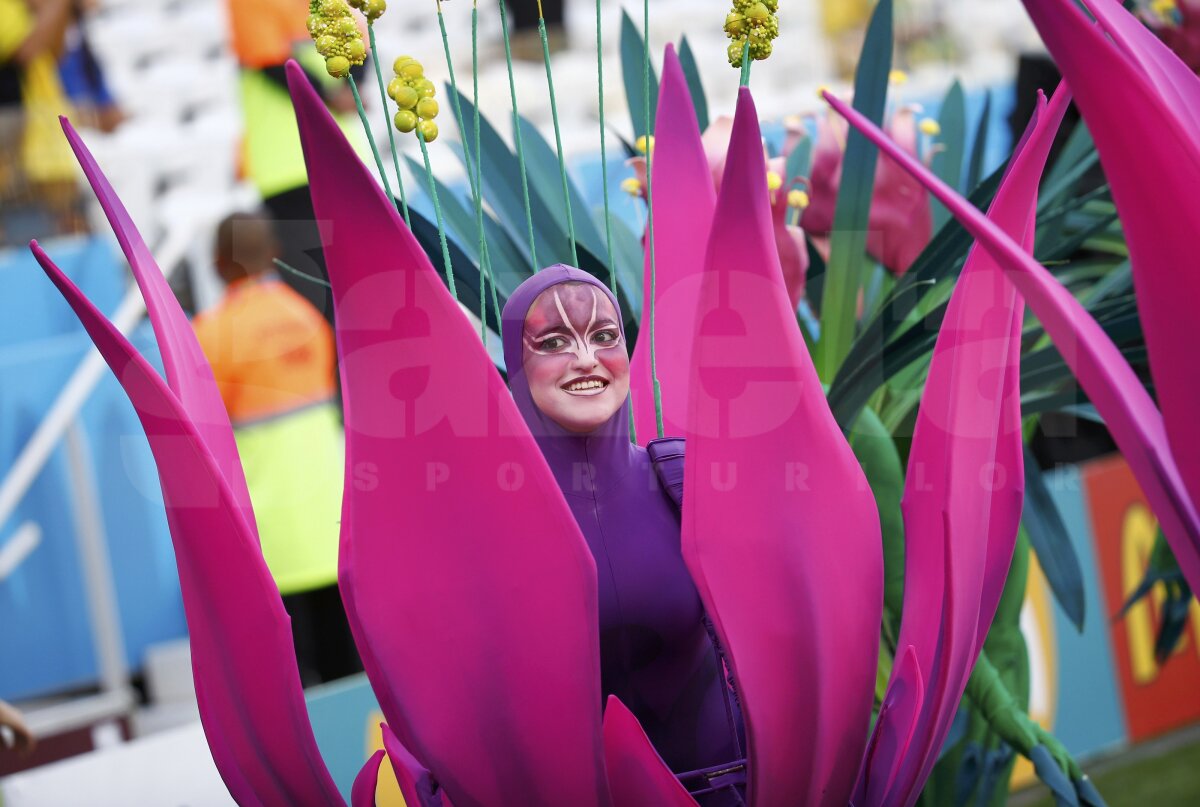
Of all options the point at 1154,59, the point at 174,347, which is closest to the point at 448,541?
the point at 174,347

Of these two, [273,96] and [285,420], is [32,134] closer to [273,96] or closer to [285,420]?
[273,96]

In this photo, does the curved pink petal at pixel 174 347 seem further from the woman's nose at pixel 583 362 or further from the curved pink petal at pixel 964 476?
the curved pink petal at pixel 964 476

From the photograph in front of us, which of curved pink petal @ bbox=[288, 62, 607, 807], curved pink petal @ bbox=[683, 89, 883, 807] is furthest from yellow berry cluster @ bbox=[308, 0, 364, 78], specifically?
curved pink petal @ bbox=[683, 89, 883, 807]

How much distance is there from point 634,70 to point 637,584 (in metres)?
0.71

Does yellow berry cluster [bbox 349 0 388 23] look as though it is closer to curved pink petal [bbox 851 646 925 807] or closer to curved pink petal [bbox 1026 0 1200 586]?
curved pink petal [bbox 1026 0 1200 586]

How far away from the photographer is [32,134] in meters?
2.58

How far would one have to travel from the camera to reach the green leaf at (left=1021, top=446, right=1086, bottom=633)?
4.42 ft

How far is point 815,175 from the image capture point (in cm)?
142

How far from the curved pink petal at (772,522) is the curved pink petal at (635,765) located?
2.0 inches

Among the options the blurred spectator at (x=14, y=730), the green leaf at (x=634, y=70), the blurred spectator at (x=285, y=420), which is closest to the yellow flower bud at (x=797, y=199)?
the green leaf at (x=634, y=70)

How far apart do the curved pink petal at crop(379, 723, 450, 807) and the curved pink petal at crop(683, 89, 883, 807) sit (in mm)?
199

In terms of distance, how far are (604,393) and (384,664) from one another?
8.5 inches

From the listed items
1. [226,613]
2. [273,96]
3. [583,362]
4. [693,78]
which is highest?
[273,96]

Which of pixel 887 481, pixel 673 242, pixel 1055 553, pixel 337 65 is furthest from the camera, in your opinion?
pixel 1055 553
